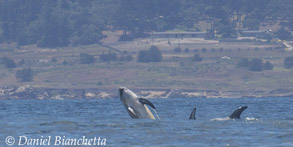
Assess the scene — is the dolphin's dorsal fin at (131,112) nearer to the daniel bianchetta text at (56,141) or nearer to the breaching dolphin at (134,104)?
the breaching dolphin at (134,104)

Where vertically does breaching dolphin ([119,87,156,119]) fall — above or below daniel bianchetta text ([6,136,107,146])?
above

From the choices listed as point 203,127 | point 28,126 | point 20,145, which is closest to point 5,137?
point 20,145

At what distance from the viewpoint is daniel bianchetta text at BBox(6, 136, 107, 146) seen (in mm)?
36656

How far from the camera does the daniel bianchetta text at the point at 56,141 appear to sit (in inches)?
1443

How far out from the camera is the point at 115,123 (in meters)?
46.2

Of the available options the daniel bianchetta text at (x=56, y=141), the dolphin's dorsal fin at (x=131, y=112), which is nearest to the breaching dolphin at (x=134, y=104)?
the dolphin's dorsal fin at (x=131, y=112)

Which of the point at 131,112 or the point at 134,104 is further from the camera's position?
the point at 134,104

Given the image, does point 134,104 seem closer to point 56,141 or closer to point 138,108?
point 138,108

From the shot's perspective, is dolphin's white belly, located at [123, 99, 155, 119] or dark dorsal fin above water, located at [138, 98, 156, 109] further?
dolphin's white belly, located at [123, 99, 155, 119]

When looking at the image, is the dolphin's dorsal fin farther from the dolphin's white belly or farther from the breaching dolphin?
the dolphin's white belly

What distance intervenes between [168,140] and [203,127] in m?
5.50

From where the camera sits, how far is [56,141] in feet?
122

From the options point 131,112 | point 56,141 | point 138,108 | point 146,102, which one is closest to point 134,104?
point 138,108

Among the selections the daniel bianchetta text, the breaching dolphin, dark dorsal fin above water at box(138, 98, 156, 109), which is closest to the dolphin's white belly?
the breaching dolphin
